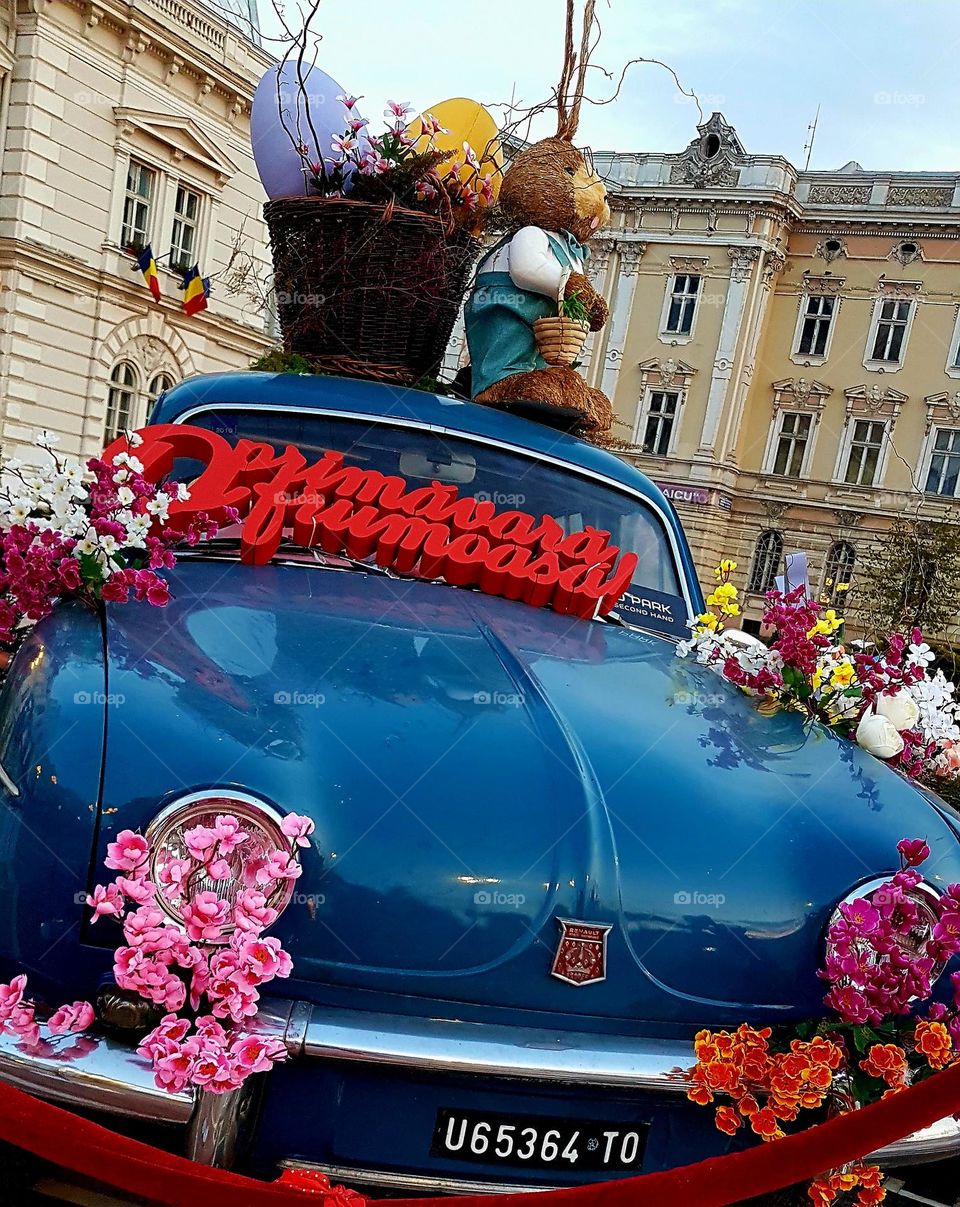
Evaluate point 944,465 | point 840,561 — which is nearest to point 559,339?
point 840,561

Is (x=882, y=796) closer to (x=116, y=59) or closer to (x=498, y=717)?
(x=498, y=717)

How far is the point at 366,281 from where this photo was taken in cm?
396

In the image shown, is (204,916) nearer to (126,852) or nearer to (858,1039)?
(126,852)

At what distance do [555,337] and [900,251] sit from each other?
31.5 meters

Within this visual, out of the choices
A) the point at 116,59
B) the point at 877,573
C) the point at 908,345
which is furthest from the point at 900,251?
the point at 116,59

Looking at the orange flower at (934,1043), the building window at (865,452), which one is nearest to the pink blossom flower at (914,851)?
the orange flower at (934,1043)

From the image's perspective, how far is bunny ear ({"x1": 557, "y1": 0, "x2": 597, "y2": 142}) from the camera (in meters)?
4.28

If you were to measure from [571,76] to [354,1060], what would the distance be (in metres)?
3.84

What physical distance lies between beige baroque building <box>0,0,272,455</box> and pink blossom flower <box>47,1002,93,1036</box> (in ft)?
53.0

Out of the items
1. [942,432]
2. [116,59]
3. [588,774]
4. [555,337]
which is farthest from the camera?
[942,432]

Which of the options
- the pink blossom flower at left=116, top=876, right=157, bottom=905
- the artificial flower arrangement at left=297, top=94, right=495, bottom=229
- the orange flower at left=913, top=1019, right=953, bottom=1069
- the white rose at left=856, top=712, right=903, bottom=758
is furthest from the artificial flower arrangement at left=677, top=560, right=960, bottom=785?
the artificial flower arrangement at left=297, top=94, right=495, bottom=229

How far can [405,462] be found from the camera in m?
3.66

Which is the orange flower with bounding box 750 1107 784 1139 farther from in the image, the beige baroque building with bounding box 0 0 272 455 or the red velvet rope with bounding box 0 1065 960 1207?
the beige baroque building with bounding box 0 0 272 455

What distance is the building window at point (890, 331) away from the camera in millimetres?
32188
